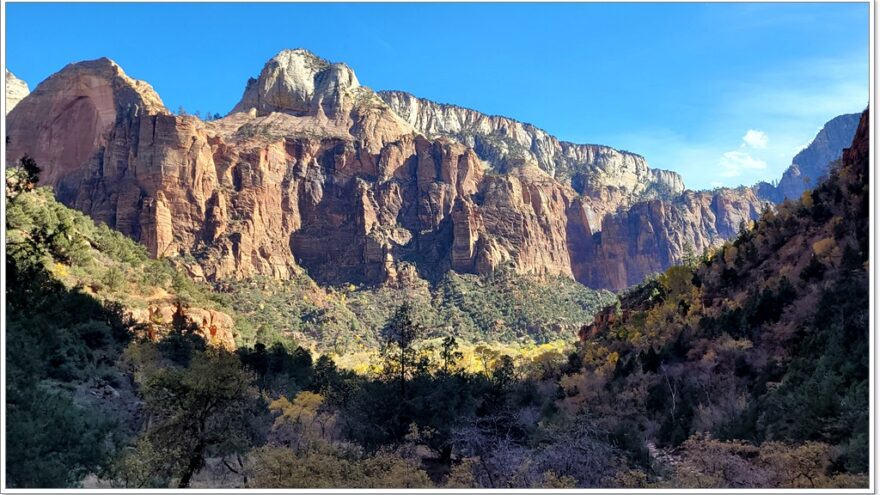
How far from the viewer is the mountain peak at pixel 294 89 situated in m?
174

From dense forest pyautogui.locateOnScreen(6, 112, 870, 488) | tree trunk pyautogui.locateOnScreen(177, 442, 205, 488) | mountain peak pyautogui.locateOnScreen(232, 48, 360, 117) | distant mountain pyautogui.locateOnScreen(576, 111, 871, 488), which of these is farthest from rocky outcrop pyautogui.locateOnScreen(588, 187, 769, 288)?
tree trunk pyautogui.locateOnScreen(177, 442, 205, 488)

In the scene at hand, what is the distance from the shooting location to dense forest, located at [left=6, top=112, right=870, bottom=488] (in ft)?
48.1

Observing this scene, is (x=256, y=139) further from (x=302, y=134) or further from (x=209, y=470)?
(x=209, y=470)

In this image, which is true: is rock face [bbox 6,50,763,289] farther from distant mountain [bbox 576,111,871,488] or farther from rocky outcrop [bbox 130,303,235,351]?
distant mountain [bbox 576,111,871,488]

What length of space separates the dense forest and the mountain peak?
119 metres

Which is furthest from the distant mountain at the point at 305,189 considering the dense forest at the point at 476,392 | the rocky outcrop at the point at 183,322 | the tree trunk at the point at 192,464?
the tree trunk at the point at 192,464

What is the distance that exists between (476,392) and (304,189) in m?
124

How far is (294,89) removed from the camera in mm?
174500

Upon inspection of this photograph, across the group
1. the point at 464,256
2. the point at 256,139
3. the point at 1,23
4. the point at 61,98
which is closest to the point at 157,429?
the point at 1,23

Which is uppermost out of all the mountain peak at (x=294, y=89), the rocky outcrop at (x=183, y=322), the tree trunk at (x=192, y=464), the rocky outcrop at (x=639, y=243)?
the mountain peak at (x=294, y=89)

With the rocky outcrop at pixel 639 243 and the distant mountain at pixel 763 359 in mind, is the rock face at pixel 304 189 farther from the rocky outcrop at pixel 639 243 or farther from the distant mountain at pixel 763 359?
the distant mountain at pixel 763 359

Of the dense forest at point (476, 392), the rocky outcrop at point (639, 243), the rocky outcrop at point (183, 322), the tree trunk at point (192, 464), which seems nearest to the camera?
the dense forest at point (476, 392)

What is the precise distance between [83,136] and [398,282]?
245 feet

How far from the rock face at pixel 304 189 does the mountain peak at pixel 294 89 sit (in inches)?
15.7
